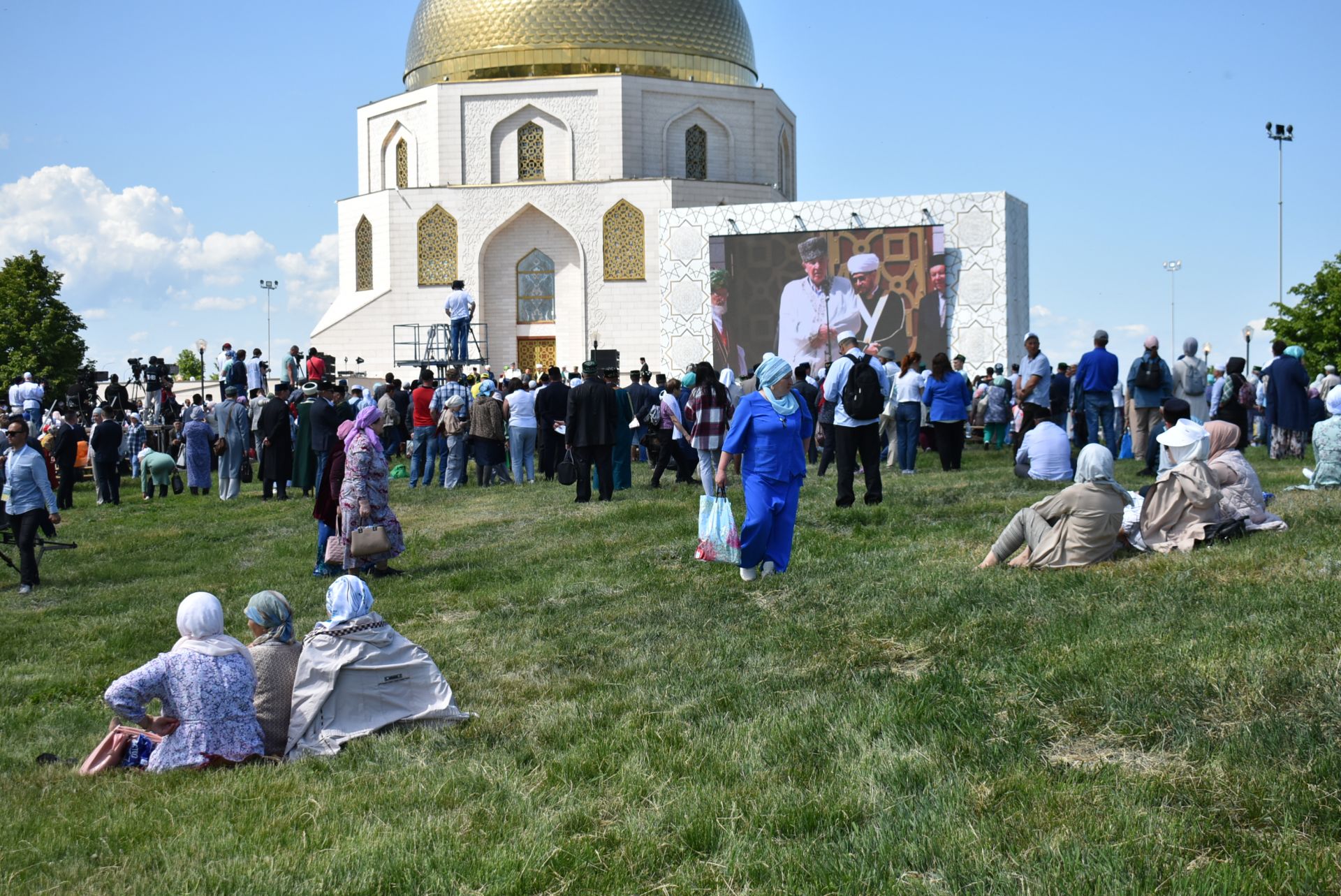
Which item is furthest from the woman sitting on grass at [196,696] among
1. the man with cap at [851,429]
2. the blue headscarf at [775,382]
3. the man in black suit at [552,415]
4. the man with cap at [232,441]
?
the man with cap at [232,441]

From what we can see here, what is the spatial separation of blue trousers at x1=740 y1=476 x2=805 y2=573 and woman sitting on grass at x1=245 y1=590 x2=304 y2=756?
11.3ft

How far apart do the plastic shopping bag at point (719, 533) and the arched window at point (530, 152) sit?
1255 inches

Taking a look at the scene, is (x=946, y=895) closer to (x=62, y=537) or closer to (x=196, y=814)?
(x=196, y=814)

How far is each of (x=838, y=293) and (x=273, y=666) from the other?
86.4ft

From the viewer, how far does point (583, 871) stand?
4188 mm

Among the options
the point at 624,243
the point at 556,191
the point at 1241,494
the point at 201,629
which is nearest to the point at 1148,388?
the point at 1241,494

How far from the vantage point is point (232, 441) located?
753 inches

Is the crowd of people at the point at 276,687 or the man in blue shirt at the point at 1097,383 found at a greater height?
the man in blue shirt at the point at 1097,383

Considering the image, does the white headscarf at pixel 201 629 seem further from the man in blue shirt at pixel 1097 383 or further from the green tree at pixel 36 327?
the green tree at pixel 36 327

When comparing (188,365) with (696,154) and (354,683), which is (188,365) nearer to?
(696,154)

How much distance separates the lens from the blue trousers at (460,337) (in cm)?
3030

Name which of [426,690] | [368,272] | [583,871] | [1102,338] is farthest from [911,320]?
[583,871]

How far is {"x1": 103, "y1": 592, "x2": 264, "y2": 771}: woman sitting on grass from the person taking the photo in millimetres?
5773

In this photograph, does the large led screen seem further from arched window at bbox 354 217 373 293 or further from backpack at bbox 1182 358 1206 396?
arched window at bbox 354 217 373 293
